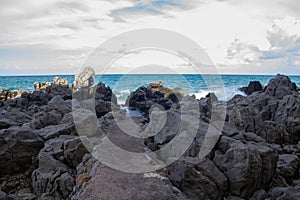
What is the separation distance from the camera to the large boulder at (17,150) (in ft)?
41.1

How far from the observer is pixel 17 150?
12734 mm

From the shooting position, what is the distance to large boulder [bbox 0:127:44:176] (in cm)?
1252

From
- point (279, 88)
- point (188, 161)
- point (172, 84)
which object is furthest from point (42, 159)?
point (172, 84)

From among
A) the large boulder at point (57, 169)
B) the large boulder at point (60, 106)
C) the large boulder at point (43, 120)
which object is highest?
the large boulder at point (60, 106)

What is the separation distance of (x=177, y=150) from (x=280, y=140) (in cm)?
813

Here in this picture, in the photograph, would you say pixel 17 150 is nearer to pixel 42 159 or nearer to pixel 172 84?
pixel 42 159

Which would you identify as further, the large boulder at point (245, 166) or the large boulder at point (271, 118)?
the large boulder at point (271, 118)

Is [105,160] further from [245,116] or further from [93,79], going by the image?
A: [93,79]

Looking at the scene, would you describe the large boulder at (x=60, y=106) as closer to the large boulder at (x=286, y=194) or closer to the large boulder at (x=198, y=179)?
the large boulder at (x=198, y=179)

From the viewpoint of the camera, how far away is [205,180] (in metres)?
9.14

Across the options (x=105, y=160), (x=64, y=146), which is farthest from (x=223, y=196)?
(x=64, y=146)

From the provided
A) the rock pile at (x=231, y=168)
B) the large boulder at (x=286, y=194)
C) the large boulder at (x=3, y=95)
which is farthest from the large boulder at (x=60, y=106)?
the large boulder at (x=3, y=95)

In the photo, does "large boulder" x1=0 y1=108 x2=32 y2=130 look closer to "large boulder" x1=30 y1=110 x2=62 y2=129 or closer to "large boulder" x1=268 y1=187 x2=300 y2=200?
"large boulder" x1=30 y1=110 x2=62 y2=129

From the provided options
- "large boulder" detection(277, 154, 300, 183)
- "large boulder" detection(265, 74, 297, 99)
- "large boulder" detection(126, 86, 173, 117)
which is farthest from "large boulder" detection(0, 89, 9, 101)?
"large boulder" detection(277, 154, 300, 183)
